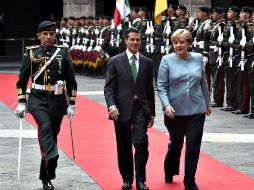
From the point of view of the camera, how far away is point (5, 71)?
28906mm

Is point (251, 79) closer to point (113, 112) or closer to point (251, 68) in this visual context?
point (251, 68)

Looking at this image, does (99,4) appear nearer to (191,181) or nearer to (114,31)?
(114,31)

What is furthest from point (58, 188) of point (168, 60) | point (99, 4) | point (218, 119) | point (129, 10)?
point (99, 4)

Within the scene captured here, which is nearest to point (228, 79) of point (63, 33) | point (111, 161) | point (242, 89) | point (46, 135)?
point (242, 89)

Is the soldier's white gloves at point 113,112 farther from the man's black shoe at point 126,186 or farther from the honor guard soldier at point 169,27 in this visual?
the honor guard soldier at point 169,27

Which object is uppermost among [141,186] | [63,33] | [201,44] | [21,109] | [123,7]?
[123,7]

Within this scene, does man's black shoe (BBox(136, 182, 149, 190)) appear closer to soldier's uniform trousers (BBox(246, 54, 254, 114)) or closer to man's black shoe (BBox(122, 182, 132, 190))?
man's black shoe (BBox(122, 182, 132, 190))

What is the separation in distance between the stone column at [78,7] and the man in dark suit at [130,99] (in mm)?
22493

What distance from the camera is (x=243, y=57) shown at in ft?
47.8

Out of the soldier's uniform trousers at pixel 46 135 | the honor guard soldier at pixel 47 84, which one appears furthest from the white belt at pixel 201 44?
the soldier's uniform trousers at pixel 46 135

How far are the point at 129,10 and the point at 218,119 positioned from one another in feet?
21.9

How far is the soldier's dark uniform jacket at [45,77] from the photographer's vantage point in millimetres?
8156


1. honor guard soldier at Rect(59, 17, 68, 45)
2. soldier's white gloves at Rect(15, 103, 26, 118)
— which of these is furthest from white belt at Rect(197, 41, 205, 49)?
honor guard soldier at Rect(59, 17, 68, 45)

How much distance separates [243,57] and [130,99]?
6850 mm
